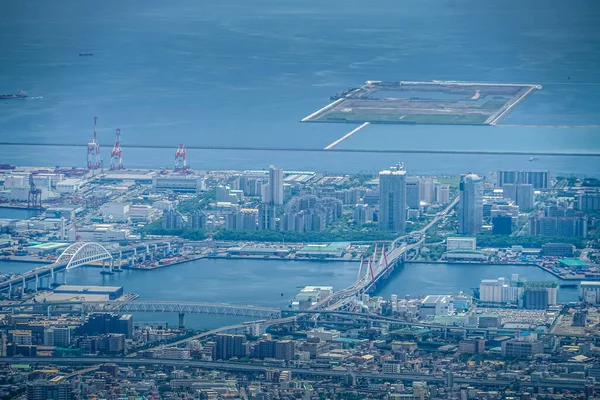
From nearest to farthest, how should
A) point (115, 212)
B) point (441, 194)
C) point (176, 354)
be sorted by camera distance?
point (176, 354)
point (115, 212)
point (441, 194)

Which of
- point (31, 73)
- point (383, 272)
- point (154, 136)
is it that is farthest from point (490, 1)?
point (383, 272)

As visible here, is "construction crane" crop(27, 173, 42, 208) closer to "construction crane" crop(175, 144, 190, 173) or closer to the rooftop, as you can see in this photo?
"construction crane" crop(175, 144, 190, 173)

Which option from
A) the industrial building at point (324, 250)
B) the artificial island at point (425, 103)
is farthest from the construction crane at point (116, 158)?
the industrial building at point (324, 250)

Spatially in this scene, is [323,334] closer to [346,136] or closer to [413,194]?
[413,194]

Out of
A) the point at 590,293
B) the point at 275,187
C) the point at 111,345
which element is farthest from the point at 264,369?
the point at 275,187

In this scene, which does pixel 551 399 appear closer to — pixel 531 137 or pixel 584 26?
pixel 531 137
